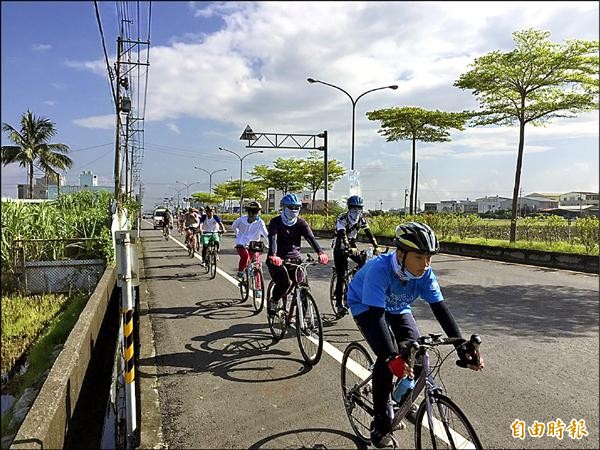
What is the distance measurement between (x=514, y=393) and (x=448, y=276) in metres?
8.28

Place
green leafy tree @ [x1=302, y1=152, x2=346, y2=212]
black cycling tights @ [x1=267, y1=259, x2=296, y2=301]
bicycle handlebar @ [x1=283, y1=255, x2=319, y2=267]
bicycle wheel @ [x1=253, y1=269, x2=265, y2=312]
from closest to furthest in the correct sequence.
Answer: bicycle handlebar @ [x1=283, y1=255, x2=319, y2=267]
black cycling tights @ [x1=267, y1=259, x2=296, y2=301]
bicycle wheel @ [x1=253, y1=269, x2=265, y2=312]
green leafy tree @ [x1=302, y1=152, x2=346, y2=212]

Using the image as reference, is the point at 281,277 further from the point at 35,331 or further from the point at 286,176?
the point at 286,176

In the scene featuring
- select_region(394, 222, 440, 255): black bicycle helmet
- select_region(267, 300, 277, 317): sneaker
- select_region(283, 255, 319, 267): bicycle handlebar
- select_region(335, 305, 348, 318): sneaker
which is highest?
select_region(394, 222, 440, 255): black bicycle helmet

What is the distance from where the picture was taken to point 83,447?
15.7ft

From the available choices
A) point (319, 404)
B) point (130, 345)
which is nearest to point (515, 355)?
point (319, 404)

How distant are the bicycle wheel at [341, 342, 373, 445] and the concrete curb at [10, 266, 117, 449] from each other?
217cm

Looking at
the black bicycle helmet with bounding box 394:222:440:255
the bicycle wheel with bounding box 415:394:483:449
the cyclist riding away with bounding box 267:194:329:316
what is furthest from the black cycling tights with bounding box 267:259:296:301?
the bicycle wheel with bounding box 415:394:483:449

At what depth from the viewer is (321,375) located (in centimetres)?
518

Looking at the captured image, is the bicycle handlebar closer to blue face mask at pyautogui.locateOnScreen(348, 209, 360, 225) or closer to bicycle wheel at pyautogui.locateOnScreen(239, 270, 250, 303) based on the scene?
blue face mask at pyautogui.locateOnScreen(348, 209, 360, 225)

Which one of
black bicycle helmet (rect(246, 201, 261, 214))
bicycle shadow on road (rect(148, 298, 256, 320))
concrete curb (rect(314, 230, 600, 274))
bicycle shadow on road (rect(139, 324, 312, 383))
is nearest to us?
bicycle shadow on road (rect(139, 324, 312, 383))

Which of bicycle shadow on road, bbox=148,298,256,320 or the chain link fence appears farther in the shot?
the chain link fence

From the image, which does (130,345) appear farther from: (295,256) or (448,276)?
(448,276)

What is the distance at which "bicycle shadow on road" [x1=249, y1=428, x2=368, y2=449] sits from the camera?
3.71m

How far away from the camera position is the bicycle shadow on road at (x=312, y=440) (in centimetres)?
371
